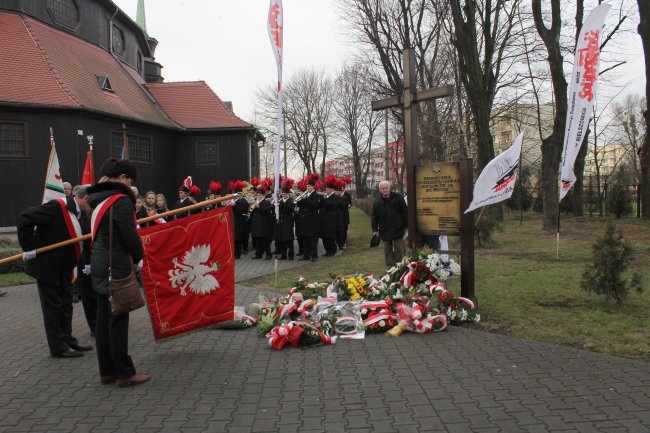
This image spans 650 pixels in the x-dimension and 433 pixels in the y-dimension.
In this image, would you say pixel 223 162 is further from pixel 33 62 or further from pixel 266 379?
pixel 266 379

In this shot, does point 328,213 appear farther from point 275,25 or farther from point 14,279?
point 14,279

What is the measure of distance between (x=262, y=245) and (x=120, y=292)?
10.6 metres

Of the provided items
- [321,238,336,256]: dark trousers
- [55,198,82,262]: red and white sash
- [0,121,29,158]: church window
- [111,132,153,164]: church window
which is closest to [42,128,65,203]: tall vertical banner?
[55,198,82,262]: red and white sash

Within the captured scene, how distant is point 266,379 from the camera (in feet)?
17.3

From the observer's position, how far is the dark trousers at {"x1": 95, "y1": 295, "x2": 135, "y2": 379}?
512 centimetres

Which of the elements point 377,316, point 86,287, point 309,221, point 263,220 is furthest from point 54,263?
point 263,220

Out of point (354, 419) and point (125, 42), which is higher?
point (125, 42)

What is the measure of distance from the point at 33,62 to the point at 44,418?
2329 centimetres

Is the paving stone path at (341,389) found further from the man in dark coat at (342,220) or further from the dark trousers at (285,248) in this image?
the man in dark coat at (342,220)

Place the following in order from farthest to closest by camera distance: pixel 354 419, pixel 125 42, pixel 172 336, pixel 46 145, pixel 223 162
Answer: pixel 125 42
pixel 223 162
pixel 46 145
pixel 172 336
pixel 354 419

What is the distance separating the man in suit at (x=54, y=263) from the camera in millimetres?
6020

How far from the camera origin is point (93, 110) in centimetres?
2312

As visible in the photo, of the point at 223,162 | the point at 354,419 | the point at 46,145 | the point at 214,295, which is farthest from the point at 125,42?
the point at 354,419

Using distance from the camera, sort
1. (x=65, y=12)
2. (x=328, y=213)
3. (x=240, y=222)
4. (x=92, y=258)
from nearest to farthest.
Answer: (x=92, y=258) → (x=328, y=213) → (x=240, y=222) → (x=65, y=12)
